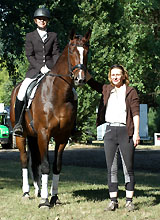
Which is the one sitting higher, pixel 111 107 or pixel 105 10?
pixel 105 10

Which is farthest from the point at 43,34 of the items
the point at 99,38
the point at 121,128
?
the point at 99,38

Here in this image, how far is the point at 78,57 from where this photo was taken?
9508 millimetres

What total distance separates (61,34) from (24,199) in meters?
16.6

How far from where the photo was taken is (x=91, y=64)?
123 feet

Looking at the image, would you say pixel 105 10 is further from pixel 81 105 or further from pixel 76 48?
pixel 76 48

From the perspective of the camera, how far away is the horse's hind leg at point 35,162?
11539 millimetres

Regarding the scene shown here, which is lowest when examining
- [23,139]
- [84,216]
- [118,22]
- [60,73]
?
[84,216]

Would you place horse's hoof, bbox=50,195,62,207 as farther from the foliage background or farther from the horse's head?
the foliage background

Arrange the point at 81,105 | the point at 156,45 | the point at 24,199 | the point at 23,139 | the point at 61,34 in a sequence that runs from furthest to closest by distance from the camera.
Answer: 1. the point at 156,45
2. the point at 81,105
3. the point at 61,34
4. the point at 23,139
5. the point at 24,199

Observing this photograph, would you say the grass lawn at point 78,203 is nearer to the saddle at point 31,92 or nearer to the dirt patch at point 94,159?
the saddle at point 31,92

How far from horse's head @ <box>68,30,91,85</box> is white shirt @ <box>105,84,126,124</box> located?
2.08ft

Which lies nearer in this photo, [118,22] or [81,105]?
[81,105]

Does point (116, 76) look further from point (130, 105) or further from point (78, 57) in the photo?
point (78, 57)

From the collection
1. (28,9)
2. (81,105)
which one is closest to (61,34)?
(28,9)
